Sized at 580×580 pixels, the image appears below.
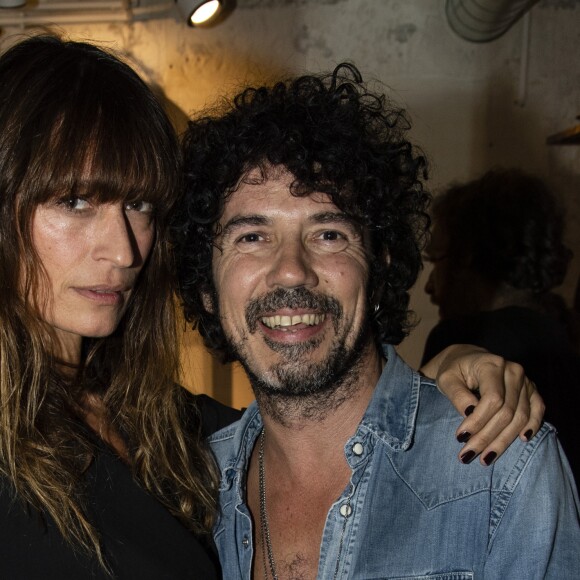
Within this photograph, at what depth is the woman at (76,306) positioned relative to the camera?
1.67m

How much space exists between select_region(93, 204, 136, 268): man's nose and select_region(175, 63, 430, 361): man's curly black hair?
13.3 inches

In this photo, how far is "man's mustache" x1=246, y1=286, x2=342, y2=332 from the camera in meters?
1.86

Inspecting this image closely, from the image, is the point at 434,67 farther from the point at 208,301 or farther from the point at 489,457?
the point at 489,457

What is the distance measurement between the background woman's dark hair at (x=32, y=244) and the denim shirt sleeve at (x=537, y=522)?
2.47ft

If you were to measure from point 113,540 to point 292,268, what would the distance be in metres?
0.72

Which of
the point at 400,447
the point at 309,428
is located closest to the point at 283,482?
the point at 309,428

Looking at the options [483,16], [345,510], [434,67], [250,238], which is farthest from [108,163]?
[434,67]

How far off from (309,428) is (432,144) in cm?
315

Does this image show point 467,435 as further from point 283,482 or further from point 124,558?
point 124,558

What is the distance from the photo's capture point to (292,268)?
1836mm

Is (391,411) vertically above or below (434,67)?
below

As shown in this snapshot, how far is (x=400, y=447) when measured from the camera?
1.79 metres

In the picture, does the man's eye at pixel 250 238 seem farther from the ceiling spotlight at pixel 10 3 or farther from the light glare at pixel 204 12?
the light glare at pixel 204 12

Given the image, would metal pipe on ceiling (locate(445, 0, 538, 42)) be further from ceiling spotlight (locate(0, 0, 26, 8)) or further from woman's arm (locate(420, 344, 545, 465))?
woman's arm (locate(420, 344, 545, 465))
